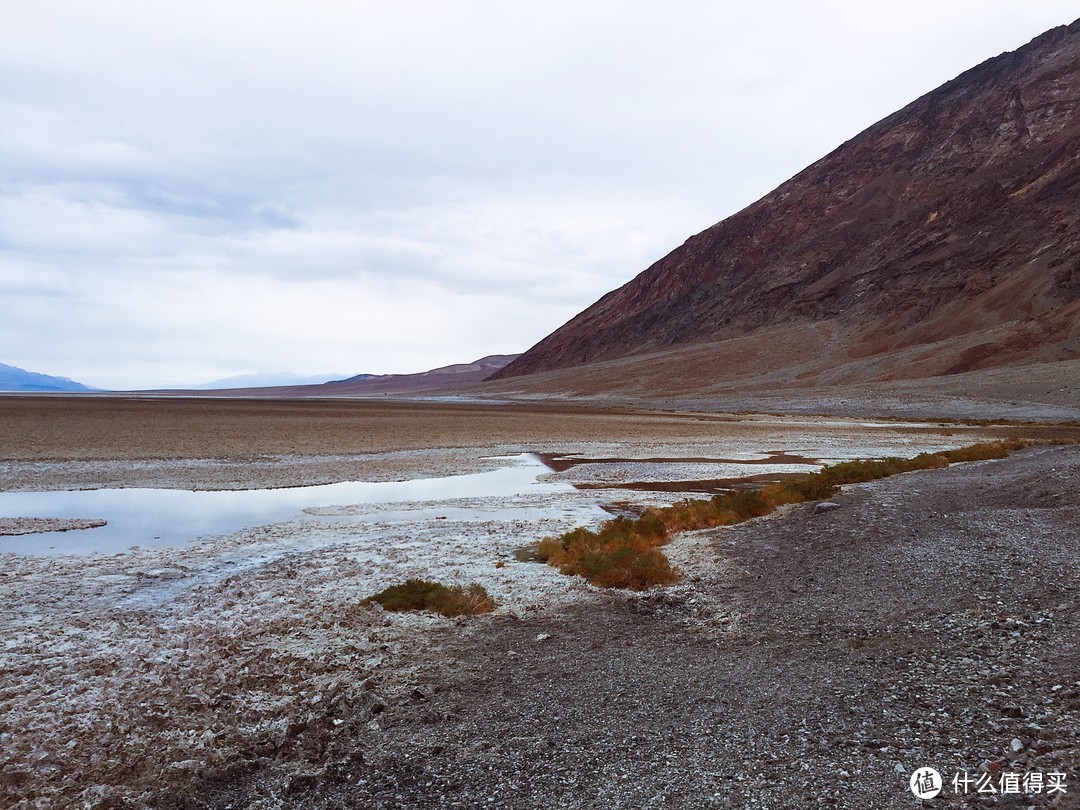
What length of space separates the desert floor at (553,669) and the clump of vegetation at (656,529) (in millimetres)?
538

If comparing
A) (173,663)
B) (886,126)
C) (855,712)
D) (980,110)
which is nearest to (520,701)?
(855,712)

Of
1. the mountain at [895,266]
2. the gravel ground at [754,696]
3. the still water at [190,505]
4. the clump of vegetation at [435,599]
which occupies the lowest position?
the gravel ground at [754,696]

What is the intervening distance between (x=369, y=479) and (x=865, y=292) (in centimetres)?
12823

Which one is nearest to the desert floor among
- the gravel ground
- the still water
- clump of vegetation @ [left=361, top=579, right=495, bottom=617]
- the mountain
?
the gravel ground

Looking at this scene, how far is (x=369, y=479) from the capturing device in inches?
1016

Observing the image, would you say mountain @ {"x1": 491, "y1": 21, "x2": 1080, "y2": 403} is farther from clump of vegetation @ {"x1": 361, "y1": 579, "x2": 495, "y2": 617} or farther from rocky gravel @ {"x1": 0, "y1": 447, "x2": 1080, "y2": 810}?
clump of vegetation @ {"x1": 361, "y1": 579, "x2": 495, "y2": 617}

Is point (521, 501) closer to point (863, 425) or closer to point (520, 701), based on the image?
point (520, 701)

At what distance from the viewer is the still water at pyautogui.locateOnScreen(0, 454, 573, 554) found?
15383mm

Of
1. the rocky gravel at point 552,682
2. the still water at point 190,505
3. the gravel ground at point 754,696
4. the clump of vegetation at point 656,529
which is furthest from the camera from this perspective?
the still water at point 190,505

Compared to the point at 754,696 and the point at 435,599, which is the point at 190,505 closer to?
the point at 435,599

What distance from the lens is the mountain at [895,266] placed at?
102438 millimetres

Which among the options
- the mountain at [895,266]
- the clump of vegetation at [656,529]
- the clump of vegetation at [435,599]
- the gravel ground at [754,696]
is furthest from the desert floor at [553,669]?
the mountain at [895,266]

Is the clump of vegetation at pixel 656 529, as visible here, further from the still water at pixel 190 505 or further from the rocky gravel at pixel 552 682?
the still water at pixel 190 505

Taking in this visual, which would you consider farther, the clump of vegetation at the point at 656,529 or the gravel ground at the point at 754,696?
the clump of vegetation at the point at 656,529
